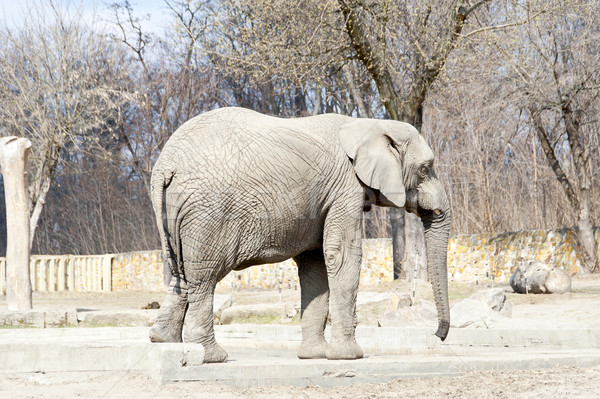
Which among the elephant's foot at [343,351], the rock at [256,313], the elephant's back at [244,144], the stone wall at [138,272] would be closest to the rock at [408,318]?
the rock at [256,313]

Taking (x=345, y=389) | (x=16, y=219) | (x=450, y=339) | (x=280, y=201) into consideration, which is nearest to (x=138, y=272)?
(x=16, y=219)

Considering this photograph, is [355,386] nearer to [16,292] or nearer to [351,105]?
[16,292]

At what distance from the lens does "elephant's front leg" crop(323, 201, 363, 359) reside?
7.35 meters

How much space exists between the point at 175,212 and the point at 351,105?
21.4m

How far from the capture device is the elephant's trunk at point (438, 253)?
7.75 metres

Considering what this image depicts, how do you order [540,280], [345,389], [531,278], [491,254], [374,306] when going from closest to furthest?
[345,389] → [374,306] → [540,280] → [531,278] → [491,254]

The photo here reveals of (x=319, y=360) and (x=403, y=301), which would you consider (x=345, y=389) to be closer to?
(x=319, y=360)

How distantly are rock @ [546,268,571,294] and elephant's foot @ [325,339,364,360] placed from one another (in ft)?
36.0

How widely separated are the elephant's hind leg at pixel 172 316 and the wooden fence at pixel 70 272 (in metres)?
21.4

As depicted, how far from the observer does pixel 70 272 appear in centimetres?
2836

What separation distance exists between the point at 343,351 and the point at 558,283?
36.8ft

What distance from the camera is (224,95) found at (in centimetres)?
3294

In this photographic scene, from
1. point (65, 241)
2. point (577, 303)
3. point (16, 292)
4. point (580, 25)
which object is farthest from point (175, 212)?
point (65, 241)

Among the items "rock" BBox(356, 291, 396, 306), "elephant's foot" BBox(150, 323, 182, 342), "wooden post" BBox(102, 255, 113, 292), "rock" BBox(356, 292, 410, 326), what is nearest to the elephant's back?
"elephant's foot" BBox(150, 323, 182, 342)
